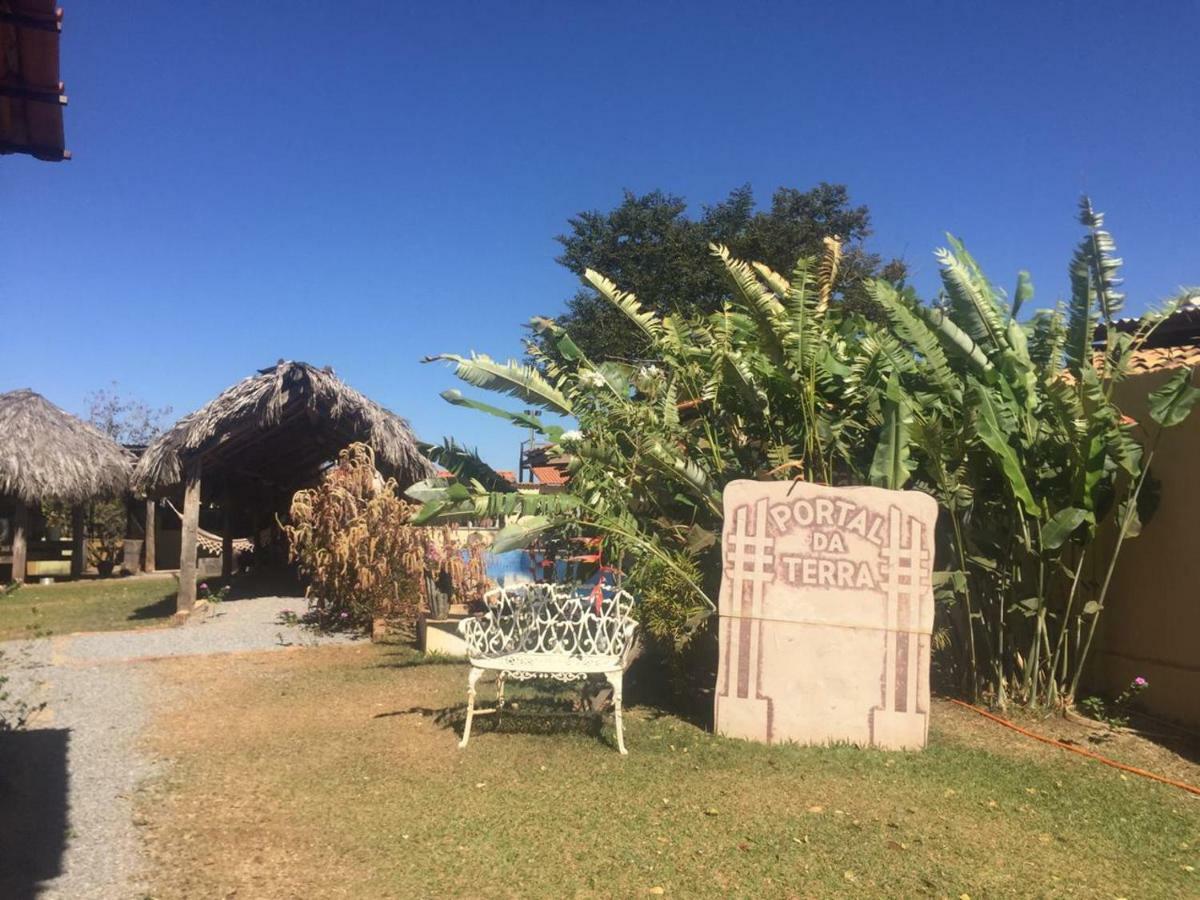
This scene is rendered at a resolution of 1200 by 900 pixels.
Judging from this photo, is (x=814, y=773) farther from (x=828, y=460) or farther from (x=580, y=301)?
(x=580, y=301)

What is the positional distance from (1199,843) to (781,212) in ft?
68.7

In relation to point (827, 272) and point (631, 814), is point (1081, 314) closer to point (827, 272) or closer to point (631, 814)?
point (827, 272)

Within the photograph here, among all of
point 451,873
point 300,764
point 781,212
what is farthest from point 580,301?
point 451,873

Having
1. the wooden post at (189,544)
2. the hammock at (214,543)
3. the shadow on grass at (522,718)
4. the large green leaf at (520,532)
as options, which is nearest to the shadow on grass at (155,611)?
the wooden post at (189,544)

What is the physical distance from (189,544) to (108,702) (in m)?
5.20

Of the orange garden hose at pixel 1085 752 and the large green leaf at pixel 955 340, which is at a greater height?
the large green leaf at pixel 955 340

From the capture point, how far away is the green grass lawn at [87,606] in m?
12.2

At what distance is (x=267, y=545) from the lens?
19641 millimetres

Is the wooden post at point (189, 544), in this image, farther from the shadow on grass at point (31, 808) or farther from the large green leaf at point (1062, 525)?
the large green leaf at point (1062, 525)

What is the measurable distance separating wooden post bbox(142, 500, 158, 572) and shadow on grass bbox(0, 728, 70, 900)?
15133 millimetres

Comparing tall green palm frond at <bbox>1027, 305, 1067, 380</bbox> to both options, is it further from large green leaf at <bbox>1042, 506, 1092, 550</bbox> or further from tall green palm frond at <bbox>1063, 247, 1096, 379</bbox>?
large green leaf at <bbox>1042, 506, 1092, 550</bbox>

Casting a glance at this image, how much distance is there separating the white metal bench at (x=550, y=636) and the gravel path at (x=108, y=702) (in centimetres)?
219

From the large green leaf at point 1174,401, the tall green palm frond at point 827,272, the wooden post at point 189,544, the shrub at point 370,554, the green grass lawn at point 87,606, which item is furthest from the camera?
the wooden post at point 189,544

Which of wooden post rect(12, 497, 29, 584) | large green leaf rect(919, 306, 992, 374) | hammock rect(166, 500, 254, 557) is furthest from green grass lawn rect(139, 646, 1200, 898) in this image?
hammock rect(166, 500, 254, 557)
